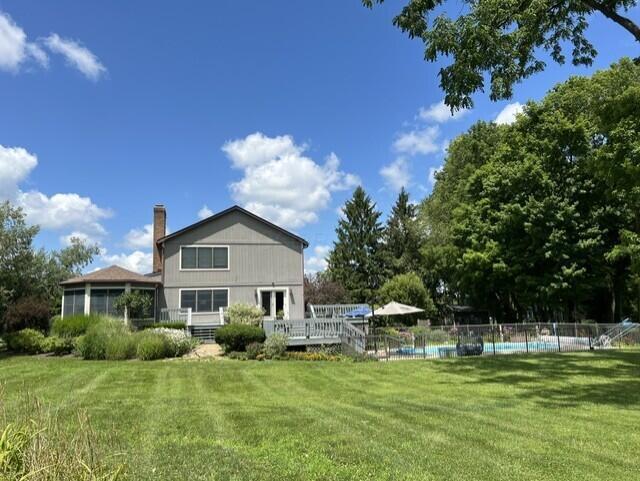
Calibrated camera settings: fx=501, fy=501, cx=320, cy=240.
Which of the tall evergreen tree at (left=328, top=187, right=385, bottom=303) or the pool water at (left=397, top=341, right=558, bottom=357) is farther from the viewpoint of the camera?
the tall evergreen tree at (left=328, top=187, right=385, bottom=303)

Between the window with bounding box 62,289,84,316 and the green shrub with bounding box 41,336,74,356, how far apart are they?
5.98m

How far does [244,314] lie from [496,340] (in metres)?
11.9

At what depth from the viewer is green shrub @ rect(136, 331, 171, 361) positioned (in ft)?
58.1

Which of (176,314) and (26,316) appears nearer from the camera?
(26,316)

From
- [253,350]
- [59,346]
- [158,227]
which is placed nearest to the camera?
[253,350]

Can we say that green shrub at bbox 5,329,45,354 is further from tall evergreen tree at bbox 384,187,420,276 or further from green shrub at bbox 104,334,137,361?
tall evergreen tree at bbox 384,187,420,276

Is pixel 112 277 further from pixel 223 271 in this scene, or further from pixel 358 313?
pixel 358 313

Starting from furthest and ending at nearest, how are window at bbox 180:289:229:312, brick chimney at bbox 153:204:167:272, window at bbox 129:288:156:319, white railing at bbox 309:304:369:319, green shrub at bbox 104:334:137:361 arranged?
brick chimney at bbox 153:204:167:272 → white railing at bbox 309:304:369:319 → window at bbox 180:289:229:312 → window at bbox 129:288:156:319 → green shrub at bbox 104:334:137:361

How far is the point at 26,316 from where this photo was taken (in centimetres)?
2250

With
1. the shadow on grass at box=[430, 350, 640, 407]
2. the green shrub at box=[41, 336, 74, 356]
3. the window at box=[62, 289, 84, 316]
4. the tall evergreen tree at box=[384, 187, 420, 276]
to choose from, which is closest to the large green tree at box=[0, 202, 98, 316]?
the window at box=[62, 289, 84, 316]

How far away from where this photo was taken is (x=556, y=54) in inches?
533

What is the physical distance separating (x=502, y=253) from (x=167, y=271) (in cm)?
2044

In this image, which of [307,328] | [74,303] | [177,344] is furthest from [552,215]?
[74,303]

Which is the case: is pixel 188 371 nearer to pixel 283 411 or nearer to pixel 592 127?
pixel 283 411
